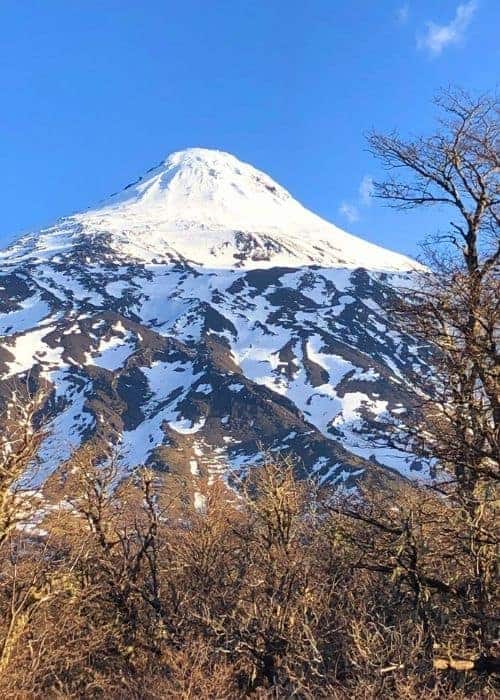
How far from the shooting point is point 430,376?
493 inches

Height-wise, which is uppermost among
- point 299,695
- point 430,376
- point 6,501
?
point 430,376

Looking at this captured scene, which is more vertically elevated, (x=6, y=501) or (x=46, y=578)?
(x=6, y=501)

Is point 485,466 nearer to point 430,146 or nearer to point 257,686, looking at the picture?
point 430,146

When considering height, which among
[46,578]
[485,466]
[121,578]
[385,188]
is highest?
[385,188]

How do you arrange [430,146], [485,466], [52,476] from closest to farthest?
[485,466] → [430,146] → [52,476]

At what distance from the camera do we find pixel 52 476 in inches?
666

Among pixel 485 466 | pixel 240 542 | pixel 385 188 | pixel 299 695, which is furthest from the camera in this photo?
pixel 240 542

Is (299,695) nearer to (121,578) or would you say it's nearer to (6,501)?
(121,578)

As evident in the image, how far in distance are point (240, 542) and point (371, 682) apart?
15.0 metres

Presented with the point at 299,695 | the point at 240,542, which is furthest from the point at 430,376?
the point at 240,542

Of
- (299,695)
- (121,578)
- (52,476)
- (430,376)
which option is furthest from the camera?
(121,578)

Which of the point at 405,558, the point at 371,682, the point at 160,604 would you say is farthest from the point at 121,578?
the point at 405,558

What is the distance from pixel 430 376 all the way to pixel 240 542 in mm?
19304

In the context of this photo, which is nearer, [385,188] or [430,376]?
[430,376]
